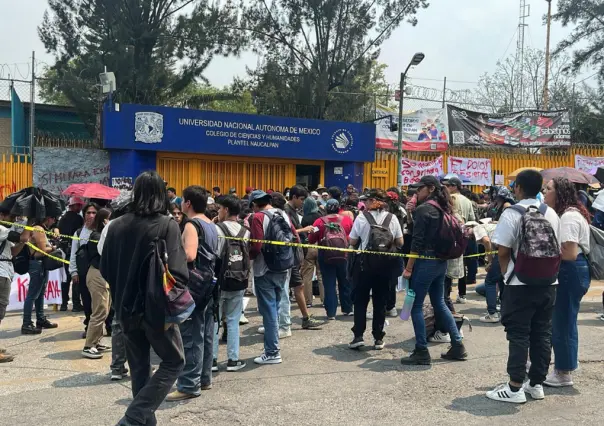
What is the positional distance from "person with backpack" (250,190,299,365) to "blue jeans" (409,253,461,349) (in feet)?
4.44

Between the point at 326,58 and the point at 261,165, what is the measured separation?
10286 mm

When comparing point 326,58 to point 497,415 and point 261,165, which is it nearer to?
point 261,165

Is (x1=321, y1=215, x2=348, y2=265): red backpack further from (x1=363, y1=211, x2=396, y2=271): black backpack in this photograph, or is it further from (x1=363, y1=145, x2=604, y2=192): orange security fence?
(x1=363, y1=145, x2=604, y2=192): orange security fence

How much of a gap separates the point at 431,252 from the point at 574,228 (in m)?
1.34

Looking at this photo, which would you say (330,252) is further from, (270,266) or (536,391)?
(536,391)

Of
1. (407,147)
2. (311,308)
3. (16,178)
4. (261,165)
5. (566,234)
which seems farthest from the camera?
(407,147)

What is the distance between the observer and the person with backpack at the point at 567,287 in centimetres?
536

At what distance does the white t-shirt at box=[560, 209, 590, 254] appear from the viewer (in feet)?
17.0

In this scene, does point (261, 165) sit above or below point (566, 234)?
Result: above

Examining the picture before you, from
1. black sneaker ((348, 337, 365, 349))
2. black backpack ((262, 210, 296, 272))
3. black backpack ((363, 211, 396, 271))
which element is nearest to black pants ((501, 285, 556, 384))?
black backpack ((363, 211, 396, 271))

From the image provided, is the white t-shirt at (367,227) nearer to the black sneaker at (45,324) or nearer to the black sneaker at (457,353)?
the black sneaker at (457,353)

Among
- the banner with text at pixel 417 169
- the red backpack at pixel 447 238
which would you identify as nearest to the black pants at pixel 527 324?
the red backpack at pixel 447 238

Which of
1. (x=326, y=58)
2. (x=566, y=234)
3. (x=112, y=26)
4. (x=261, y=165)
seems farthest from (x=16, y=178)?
(x=326, y=58)

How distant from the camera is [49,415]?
4734 millimetres
